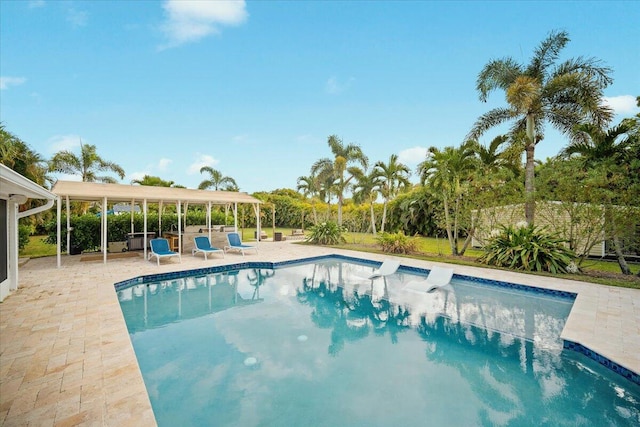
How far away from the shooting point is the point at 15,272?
739 cm

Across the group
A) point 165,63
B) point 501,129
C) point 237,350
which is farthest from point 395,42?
point 237,350

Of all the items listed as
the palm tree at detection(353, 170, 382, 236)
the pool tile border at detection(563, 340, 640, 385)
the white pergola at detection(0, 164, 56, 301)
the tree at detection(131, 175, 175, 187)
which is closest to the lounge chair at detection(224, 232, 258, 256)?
the white pergola at detection(0, 164, 56, 301)

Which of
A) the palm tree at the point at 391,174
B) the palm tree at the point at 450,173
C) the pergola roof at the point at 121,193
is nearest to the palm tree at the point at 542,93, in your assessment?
the palm tree at the point at 450,173

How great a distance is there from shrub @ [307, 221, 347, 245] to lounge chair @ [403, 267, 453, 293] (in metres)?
9.12

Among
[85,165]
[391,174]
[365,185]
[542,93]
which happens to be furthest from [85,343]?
[85,165]

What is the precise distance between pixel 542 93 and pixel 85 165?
28674mm

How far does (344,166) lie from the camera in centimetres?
2011

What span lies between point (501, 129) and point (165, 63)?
18.0 m

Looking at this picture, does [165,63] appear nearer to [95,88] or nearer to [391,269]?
[95,88]

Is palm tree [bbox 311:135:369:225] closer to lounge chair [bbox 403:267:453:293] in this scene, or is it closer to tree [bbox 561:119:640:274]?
lounge chair [bbox 403:267:453:293]

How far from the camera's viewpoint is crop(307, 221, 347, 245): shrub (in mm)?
18422

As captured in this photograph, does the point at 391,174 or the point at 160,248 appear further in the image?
the point at 391,174

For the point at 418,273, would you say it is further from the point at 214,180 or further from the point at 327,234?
the point at 214,180

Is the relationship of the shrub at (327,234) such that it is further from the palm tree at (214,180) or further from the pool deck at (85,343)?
the palm tree at (214,180)
